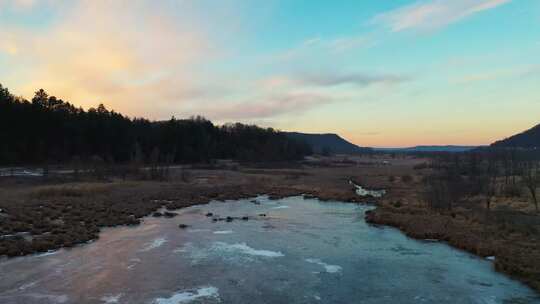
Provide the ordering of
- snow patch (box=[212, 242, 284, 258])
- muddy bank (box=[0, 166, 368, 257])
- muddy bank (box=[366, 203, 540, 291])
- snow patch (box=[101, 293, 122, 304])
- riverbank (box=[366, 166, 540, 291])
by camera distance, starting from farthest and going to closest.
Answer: muddy bank (box=[0, 166, 368, 257])
snow patch (box=[212, 242, 284, 258])
riverbank (box=[366, 166, 540, 291])
muddy bank (box=[366, 203, 540, 291])
snow patch (box=[101, 293, 122, 304])

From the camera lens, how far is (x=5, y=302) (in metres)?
13.1

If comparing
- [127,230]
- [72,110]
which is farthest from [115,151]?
[127,230]

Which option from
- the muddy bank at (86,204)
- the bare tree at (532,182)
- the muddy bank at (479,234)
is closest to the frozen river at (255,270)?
the muddy bank at (479,234)

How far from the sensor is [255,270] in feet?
57.6

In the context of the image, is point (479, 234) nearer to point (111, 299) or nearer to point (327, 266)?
point (327, 266)

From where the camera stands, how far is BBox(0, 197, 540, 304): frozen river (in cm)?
1427

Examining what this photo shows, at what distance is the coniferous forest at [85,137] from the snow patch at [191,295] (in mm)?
54291

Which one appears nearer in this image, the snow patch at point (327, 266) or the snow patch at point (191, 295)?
the snow patch at point (191, 295)

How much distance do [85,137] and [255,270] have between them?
73059 mm

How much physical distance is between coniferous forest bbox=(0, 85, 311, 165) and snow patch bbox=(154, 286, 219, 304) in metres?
54.3

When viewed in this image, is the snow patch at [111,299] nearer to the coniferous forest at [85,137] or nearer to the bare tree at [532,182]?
the bare tree at [532,182]

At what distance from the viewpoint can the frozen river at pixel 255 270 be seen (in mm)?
14266

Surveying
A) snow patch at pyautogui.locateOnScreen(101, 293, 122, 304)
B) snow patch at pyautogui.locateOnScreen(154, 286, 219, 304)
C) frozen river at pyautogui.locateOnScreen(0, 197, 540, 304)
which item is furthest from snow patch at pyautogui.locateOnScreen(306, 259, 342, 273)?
snow patch at pyautogui.locateOnScreen(101, 293, 122, 304)

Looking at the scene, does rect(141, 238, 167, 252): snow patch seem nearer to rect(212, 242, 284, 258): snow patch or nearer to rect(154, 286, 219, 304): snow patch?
rect(212, 242, 284, 258): snow patch
